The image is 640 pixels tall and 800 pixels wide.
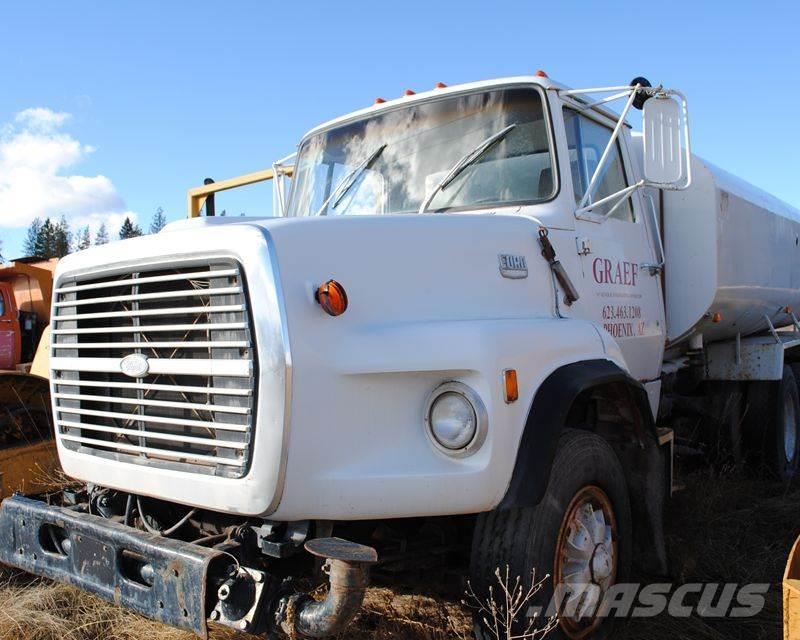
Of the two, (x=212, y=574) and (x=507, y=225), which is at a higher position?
(x=507, y=225)

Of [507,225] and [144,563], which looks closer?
[144,563]

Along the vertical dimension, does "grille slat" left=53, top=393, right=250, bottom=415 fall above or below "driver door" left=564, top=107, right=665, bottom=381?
below

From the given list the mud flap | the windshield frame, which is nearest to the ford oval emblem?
the mud flap

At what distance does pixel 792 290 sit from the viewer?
22.3 ft

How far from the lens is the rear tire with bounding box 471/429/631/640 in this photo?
9.05ft

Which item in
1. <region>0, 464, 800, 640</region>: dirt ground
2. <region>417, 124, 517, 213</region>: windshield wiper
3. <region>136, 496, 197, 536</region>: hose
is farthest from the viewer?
<region>417, 124, 517, 213</region>: windshield wiper

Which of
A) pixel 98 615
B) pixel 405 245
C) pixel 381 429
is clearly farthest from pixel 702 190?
pixel 98 615

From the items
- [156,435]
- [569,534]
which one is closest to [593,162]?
[569,534]

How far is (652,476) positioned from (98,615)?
2801 mm

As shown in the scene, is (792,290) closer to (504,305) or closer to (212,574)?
(504,305)

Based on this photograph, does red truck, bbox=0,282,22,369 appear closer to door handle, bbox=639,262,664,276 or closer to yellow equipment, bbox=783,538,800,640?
door handle, bbox=639,262,664,276

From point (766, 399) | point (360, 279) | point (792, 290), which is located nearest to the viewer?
point (360, 279)

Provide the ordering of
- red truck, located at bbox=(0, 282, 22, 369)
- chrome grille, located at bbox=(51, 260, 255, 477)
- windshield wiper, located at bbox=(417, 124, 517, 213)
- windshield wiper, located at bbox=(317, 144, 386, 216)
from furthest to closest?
1. red truck, located at bbox=(0, 282, 22, 369)
2. windshield wiper, located at bbox=(317, 144, 386, 216)
3. windshield wiper, located at bbox=(417, 124, 517, 213)
4. chrome grille, located at bbox=(51, 260, 255, 477)

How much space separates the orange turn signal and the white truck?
1cm
